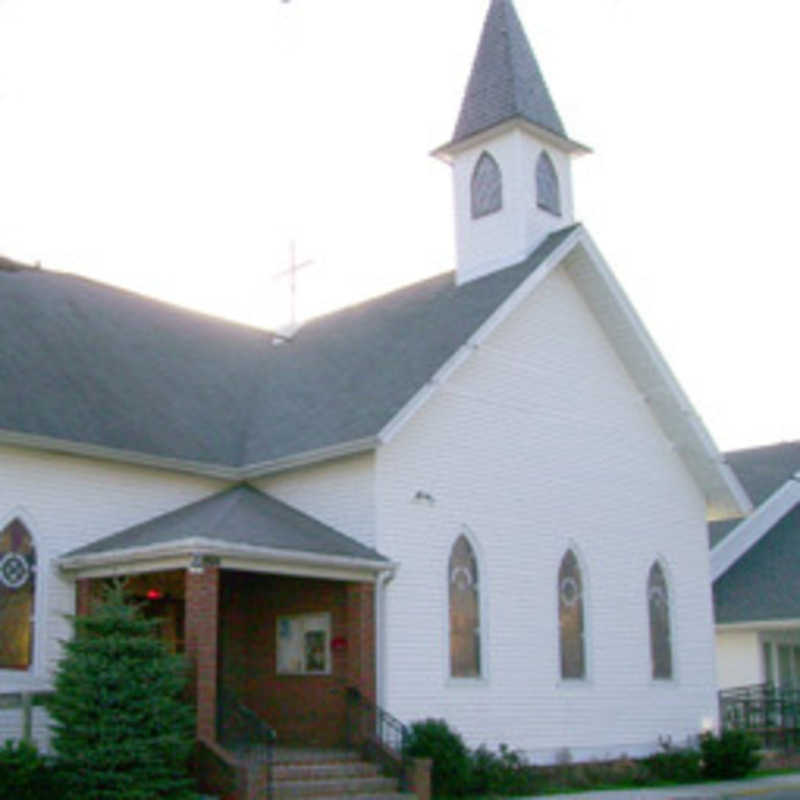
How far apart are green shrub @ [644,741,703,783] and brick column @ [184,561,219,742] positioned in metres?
9.44

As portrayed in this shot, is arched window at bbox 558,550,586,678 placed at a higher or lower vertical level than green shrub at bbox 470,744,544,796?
higher

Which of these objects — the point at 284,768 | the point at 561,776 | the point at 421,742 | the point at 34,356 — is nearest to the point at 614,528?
the point at 561,776

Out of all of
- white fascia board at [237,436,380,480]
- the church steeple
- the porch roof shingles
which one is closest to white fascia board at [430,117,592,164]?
the church steeple

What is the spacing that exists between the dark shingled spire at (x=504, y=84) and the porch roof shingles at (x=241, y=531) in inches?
398

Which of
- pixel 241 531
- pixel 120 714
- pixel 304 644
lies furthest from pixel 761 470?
pixel 120 714

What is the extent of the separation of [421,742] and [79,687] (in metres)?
5.62

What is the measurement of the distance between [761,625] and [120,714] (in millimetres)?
18905

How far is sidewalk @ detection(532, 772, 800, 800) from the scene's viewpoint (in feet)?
64.8

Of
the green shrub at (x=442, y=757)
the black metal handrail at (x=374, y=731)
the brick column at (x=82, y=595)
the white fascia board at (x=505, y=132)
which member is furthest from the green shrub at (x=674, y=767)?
the white fascia board at (x=505, y=132)

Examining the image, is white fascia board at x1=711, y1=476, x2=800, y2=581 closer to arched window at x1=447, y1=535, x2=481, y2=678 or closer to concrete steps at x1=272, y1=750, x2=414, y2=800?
arched window at x1=447, y1=535, x2=481, y2=678

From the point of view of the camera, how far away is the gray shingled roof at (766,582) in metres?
30.5

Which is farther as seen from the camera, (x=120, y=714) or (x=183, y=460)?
(x=183, y=460)

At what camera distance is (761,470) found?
36.9 m

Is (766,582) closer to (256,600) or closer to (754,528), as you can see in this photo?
(754,528)
